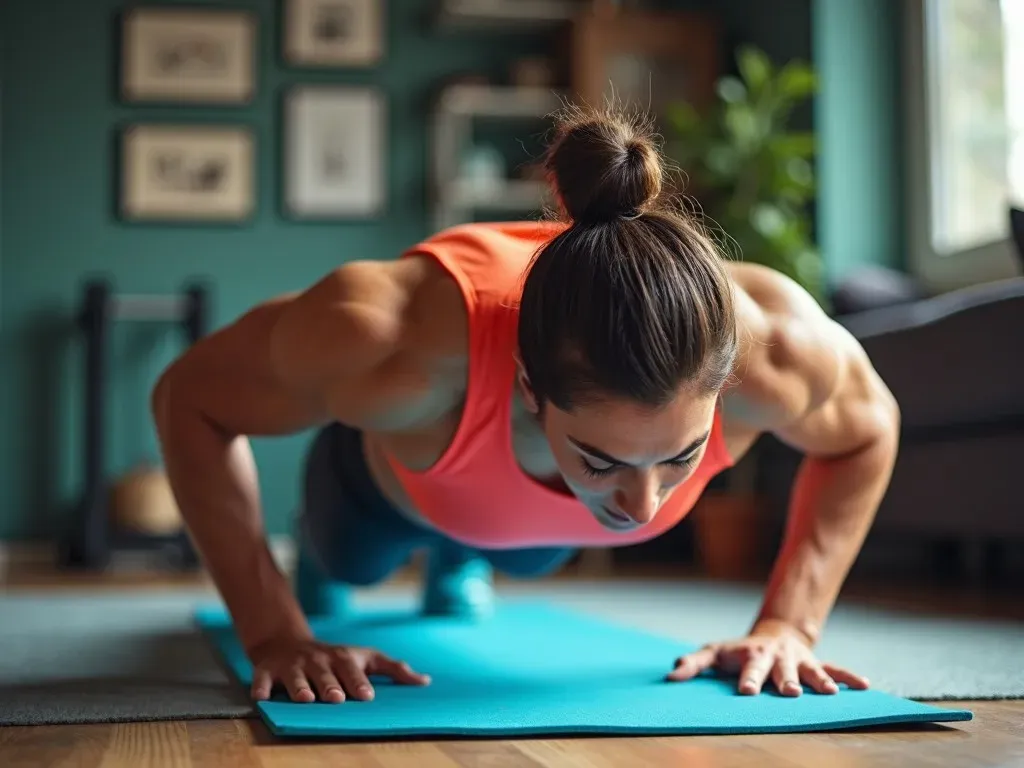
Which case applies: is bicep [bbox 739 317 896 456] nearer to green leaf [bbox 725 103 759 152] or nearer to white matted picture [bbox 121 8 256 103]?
green leaf [bbox 725 103 759 152]

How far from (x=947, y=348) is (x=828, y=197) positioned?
1285mm

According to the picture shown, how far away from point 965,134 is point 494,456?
2.75 m

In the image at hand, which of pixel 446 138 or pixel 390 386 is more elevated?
pixel 446 138

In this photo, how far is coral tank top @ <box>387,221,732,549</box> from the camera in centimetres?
137

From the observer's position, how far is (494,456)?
1.47 metres

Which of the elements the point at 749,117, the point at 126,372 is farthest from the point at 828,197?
the point at 126,372

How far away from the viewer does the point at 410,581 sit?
143 inches

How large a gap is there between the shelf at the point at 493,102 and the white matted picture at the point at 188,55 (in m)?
0.75

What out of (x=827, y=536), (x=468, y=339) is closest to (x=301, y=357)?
(x=468, y=339)

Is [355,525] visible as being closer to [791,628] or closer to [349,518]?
[349,518]

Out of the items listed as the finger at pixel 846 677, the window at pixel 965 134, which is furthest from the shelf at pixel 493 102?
the finger at pixel 846 677

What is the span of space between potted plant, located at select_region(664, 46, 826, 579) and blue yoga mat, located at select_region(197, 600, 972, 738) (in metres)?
1.77

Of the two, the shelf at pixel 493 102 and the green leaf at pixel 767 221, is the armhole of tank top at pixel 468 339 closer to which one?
the green leaf at pixel 767 221

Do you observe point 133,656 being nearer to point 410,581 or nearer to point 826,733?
point 826,733
